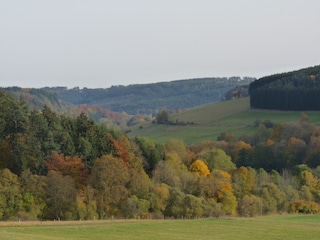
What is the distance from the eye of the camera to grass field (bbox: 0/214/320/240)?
176ft

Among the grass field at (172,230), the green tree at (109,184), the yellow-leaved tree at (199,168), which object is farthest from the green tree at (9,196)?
the yellow-leaved tree at (199,168)

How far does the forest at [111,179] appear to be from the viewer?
87.6 m

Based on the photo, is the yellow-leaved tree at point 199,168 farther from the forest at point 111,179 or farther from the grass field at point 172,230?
the grass field at point 172,230

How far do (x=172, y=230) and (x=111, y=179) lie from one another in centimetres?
3364

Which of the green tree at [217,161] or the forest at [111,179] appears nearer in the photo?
the forest at [111,179]

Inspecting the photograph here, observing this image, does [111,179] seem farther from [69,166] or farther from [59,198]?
[59,198]

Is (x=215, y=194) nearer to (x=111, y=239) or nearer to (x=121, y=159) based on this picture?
(x=121, y=159)

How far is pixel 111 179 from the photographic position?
93.8 meters

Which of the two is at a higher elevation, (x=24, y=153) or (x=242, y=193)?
(x=24, y=153)

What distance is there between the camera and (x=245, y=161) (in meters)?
158

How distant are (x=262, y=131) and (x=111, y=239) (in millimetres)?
139947

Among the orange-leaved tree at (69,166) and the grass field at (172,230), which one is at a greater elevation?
the orange-leaved tree at (69,166)

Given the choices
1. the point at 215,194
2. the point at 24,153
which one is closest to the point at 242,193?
the point at 215,194

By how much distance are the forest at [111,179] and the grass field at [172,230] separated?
20.3 metres
